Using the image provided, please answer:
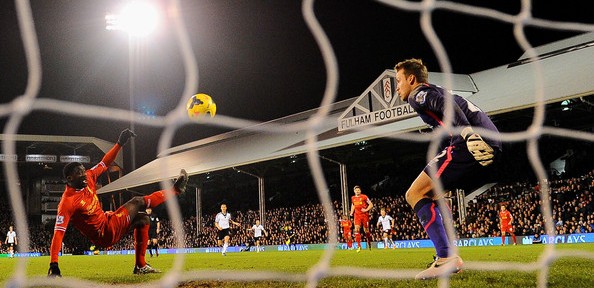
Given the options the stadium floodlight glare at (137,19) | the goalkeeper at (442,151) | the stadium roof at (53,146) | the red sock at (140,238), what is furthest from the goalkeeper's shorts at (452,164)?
the stadium roof at (53,146)

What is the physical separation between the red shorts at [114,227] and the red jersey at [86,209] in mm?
34

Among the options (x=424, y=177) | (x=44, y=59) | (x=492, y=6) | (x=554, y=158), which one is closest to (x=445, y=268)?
(x=424, y=177)

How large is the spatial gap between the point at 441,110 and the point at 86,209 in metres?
3.99

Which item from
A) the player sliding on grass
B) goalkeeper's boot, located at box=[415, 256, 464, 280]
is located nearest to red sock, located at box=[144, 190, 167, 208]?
the player sliding on grass

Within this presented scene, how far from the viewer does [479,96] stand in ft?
60.3

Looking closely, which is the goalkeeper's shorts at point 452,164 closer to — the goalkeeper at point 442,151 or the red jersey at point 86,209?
the goalkeeper at point 442,151

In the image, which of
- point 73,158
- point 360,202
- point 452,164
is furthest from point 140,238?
point 73,158

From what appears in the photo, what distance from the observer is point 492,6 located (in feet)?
84.4

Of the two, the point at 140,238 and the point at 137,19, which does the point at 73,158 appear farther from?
the point at 140,238

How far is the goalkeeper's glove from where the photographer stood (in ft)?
14.4

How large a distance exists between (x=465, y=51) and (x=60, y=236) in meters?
24.4

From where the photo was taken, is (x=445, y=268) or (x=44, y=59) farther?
(x=44, y=59)

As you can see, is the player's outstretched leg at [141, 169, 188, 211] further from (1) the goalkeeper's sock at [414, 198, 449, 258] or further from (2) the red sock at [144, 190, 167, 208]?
(1) the goalkeeper's sock at [414, 198, 449, 258]

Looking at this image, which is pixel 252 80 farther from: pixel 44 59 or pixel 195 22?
pixel 44 59
